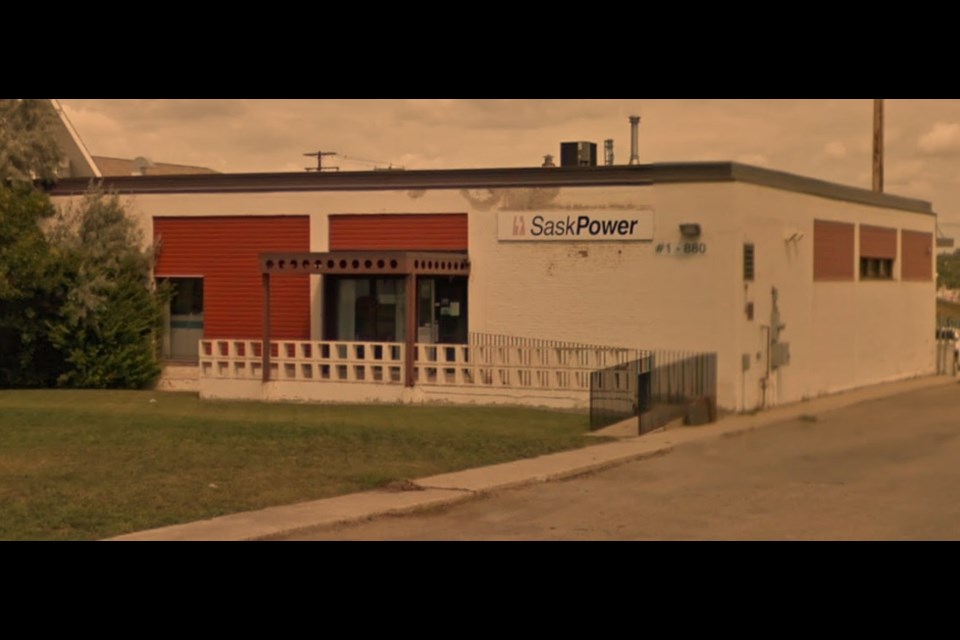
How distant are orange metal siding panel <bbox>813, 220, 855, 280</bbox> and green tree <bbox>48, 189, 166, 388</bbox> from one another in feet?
54.6

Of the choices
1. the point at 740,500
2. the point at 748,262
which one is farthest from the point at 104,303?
the point at 740,500

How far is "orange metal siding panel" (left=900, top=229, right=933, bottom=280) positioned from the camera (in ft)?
136

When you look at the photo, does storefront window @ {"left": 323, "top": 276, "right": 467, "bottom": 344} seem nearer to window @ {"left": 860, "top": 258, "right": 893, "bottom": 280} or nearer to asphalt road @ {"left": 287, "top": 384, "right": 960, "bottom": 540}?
asphalt road @ {"left": 287, "top": 384, "right": 960, "bottom": 540}

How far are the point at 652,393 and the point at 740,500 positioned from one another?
9.76 metres

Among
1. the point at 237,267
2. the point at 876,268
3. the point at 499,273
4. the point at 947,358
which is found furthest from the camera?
the point at 947,358

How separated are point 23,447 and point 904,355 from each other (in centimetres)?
2899

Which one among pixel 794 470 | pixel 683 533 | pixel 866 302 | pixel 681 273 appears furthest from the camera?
pixel 866 302

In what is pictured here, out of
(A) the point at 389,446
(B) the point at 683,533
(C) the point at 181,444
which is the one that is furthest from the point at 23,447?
(B) the point at 683,533

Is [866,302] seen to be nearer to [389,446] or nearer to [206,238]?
[206,238]

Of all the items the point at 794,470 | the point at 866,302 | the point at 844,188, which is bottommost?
the point at 794,470

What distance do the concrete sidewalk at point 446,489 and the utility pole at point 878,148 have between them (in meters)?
19.7

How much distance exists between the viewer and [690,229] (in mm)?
29141

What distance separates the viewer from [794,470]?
63.2 feet

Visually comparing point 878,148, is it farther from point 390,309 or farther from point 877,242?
point 390,309
